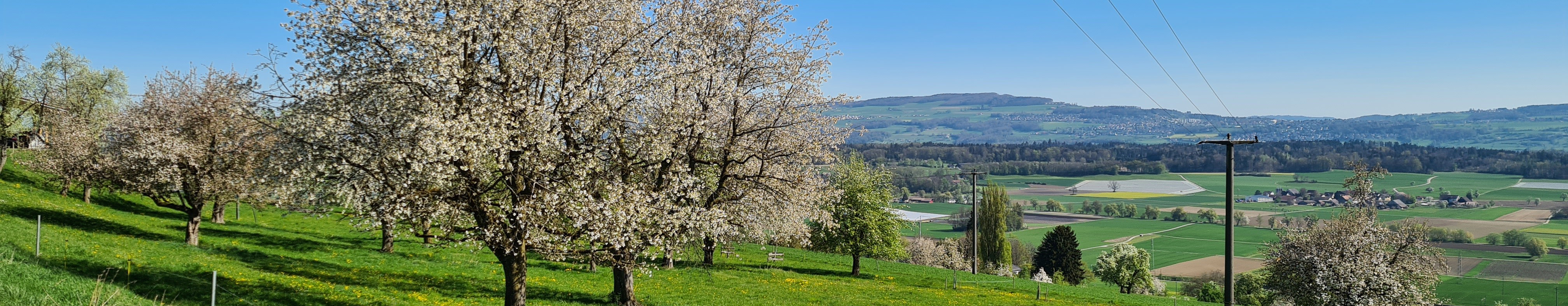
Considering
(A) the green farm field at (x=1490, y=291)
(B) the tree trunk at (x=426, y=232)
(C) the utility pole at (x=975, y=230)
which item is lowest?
(A) the green farm field at (x=1490, y=291)

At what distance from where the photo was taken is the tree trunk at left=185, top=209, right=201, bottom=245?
29.3m

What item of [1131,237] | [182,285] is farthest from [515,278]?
[1131,237]

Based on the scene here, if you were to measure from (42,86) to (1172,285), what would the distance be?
12685 centimetres

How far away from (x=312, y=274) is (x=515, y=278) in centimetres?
964

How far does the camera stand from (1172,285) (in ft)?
365

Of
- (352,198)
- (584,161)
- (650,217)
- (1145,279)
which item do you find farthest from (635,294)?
(1145,279)

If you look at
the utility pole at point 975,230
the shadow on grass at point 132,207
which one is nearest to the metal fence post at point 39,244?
the shadow on grass at point 132,207

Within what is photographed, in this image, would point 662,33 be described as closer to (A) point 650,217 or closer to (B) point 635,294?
(A) point 650,217

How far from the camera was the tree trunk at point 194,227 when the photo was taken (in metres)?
29.3

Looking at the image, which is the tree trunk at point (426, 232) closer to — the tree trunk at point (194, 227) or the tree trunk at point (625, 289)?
the tree trunk at point (625, 289)

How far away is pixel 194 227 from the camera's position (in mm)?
29500

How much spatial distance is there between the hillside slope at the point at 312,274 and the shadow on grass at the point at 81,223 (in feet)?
0.32

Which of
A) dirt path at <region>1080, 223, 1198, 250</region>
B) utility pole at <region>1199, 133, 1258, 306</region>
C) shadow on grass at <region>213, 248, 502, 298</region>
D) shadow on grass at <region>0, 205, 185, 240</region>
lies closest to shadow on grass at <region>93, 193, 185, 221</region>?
shadow on grass at <region>0, 205, 185, 240</region>

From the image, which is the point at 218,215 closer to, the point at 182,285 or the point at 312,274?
the point at 312,274
